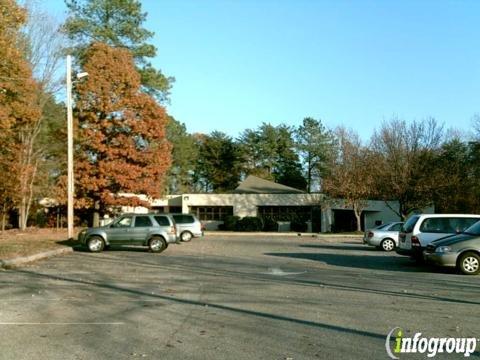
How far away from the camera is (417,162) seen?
4888cm

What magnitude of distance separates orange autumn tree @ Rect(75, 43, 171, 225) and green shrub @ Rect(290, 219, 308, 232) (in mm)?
21450

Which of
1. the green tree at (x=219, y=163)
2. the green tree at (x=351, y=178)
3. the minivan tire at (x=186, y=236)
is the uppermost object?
the green tree at (x=219, y=163)

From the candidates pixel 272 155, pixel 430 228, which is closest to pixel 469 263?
pixel 430 228

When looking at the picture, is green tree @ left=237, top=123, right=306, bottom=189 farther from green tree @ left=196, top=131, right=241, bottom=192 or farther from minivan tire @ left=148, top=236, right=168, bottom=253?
minivan tire @ left=148, top=236, right=168, bottom=253

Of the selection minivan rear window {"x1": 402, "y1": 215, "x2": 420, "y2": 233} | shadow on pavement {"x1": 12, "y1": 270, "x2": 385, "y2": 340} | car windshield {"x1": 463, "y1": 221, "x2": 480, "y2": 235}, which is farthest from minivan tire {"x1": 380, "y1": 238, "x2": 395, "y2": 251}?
shadow on pavement {"x1": 12, "y1": 270, "x2": 385, "y2": 340}

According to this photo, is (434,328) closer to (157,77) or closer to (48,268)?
(48,268)

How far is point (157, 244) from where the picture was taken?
2544cm

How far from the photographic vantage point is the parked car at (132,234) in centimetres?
2531

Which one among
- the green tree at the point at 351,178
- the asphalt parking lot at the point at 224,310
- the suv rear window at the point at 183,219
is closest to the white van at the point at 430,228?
the asphalt parking lot at the point at 224,310

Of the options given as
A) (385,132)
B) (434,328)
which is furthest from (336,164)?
(434,328)

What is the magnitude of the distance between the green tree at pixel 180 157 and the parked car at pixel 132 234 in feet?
182

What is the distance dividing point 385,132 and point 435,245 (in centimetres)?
3683

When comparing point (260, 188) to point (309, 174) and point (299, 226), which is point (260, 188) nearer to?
point (299, 226)

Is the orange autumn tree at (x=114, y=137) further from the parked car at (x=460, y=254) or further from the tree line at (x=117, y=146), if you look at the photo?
the parked car at (x=460, y=254)
